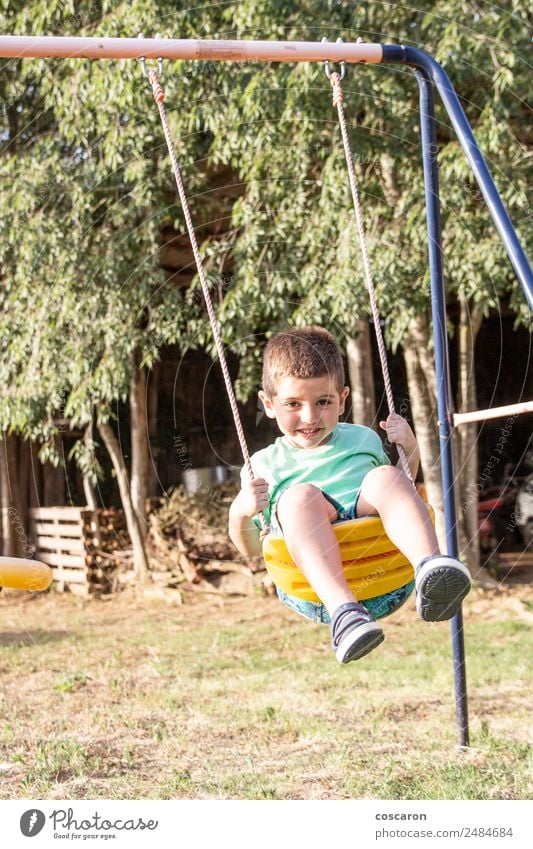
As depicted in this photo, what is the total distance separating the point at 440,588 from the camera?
235 cm

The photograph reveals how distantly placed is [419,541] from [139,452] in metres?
5.45

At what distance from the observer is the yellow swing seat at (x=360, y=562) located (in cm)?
252

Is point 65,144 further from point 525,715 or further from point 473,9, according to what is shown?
point 525,715

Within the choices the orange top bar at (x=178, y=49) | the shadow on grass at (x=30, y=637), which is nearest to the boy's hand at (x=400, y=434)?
the orange top bar at (x=178, y=49)

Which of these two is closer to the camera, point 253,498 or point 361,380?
point 253,498

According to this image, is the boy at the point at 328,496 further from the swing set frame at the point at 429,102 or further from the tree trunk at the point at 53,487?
the tree trunk at the point at 53,487

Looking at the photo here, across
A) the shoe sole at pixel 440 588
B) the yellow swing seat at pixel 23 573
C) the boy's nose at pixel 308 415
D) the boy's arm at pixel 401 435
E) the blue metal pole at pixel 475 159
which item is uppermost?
the blue metal pole at pixel 475 159

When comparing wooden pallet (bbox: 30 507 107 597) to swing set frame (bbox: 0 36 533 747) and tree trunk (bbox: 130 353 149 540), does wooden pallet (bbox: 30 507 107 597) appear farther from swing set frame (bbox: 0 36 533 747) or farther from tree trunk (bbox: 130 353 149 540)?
swing set frame (bbox: 0 36 533 747)

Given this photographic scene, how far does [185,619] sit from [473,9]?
4.34m

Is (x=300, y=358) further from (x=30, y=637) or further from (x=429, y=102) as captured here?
(x=30, y=637)

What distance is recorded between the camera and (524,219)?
18.2 feet

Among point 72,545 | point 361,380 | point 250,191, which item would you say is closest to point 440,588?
point 250,191

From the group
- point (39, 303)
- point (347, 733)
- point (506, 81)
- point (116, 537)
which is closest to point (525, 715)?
point (347, 733)

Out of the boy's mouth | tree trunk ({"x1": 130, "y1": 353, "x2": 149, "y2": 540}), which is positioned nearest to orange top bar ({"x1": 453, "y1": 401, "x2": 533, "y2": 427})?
the boy's mouth
